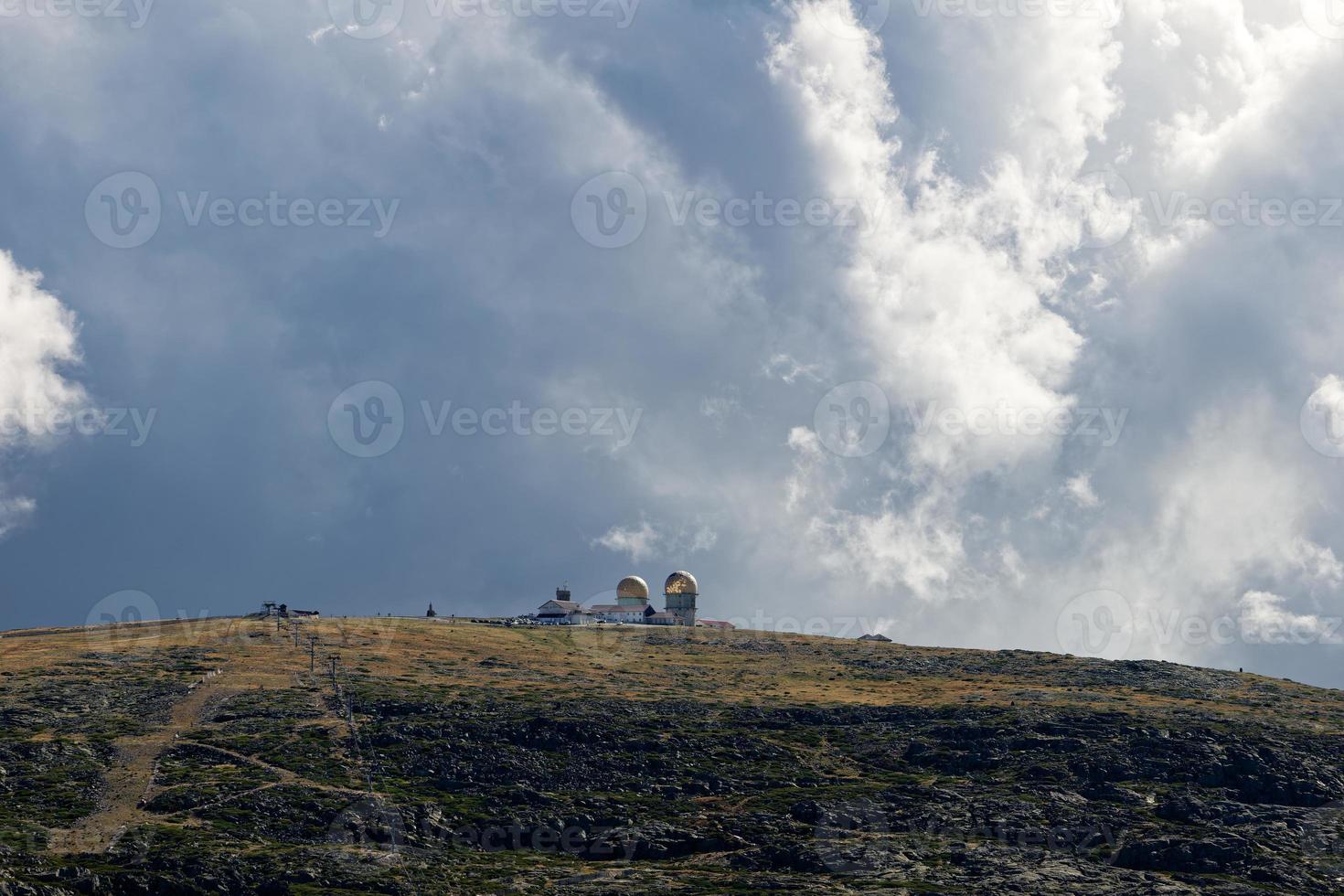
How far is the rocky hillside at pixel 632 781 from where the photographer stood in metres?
86.6

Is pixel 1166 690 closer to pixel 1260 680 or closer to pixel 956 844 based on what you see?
pixel 1260 680

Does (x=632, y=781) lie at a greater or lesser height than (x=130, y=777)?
greater

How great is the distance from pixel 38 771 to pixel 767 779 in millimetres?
55189

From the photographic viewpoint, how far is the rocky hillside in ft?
284

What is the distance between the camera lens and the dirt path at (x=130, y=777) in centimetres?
8631

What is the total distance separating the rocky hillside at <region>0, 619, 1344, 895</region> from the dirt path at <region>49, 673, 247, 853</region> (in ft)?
0.99

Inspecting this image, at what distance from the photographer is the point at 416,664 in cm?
14812

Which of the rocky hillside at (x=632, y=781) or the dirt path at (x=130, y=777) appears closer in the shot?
the dirt path at (x=130, y=777)

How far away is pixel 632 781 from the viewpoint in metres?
106

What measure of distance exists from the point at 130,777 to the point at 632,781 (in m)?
37.6

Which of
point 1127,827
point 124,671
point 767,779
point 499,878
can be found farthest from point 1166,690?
point 124,671

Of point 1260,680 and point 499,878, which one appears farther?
point 1260,680

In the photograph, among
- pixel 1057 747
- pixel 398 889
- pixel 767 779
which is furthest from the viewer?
pixel 1057 747

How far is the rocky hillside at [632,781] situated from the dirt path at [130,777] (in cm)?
30
